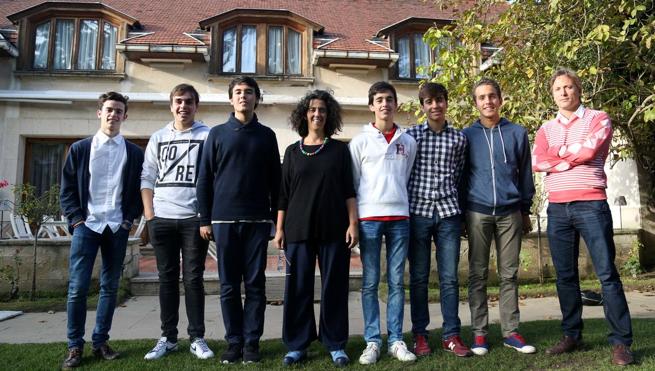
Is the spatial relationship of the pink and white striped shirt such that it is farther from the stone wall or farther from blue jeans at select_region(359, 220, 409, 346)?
the stone wall

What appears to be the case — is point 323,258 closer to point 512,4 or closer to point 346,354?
point 346,354

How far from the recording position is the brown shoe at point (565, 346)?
11.4 feet

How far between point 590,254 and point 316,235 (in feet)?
6.88

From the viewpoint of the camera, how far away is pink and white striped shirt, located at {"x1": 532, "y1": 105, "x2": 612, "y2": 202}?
3350mm

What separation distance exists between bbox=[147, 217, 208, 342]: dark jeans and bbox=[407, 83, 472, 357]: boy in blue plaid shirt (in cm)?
174

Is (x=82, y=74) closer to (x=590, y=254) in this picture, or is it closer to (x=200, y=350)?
(x=200, y=350)

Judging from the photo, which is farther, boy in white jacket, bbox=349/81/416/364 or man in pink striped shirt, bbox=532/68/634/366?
boy in white jacket, bbox=349/81/416/364

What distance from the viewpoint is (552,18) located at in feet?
20.9

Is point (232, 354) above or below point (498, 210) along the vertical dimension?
below

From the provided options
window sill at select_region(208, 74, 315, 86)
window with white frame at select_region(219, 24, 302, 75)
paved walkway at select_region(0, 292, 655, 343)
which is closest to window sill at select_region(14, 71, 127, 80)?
window sill at select_region(208, 74, 315, 86)

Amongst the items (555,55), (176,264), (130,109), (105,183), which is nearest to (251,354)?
(176,264)

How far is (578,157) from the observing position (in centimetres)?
335

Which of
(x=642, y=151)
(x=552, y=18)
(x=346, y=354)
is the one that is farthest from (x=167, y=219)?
(x=642, y=151)

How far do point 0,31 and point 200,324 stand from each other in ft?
34.9
